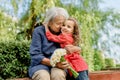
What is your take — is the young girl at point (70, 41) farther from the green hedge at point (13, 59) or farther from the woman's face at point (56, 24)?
the green hedge at point (13, 59)

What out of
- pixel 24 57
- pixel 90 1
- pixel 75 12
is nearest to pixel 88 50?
pixel 75 12

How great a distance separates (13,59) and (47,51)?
160 centimetres

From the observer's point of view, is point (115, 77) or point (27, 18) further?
point (27, 18)

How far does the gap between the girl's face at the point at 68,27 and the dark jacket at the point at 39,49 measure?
0.21 metres

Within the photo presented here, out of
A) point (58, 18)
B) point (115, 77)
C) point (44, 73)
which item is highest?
point (58, 18)

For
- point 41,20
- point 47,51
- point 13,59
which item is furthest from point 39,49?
point 41,20

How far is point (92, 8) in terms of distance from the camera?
1091 centimetres

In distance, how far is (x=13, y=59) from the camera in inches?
222

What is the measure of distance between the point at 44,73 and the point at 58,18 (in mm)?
662

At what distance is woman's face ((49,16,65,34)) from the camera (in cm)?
414

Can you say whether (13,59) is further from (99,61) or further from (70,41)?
(99,61)

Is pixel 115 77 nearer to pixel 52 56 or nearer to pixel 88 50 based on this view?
pixel 52 56

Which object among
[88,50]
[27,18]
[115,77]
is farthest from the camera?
[27,18]

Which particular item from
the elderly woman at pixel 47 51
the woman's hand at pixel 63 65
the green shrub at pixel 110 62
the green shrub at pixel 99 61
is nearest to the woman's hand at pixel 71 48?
the elderly woman at pixel 47 51
